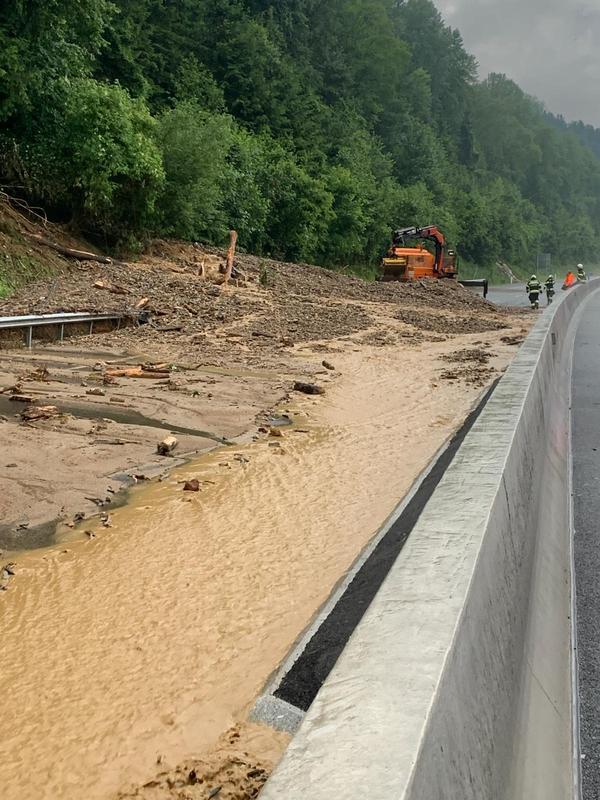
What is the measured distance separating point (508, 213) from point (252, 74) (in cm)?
4595

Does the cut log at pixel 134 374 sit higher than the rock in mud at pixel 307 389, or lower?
lower

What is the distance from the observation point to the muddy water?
3160 mm

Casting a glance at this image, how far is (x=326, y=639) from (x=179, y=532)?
2.10m

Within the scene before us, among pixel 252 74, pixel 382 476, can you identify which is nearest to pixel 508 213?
pixel 252 74

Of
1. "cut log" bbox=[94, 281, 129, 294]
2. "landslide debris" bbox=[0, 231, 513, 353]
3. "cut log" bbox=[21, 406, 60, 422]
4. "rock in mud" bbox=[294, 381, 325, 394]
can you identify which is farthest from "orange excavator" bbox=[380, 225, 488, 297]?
"cut log" bbox=[21, 406, 60, 422]

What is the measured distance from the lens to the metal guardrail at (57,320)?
12.7 metres

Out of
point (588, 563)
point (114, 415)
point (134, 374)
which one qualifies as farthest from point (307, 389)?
point (588, 563)

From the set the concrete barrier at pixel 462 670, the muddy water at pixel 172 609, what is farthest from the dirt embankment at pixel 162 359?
the concrete barrier at pixel 462 670

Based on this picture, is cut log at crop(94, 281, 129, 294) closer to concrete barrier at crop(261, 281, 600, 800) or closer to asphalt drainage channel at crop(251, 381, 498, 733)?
asphalt drainage channel at crop(251, 381, 498, 733)

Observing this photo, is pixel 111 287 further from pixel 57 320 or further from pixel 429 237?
pixel 429 237

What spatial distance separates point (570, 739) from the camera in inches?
113

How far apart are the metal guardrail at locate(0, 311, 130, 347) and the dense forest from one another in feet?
26.9

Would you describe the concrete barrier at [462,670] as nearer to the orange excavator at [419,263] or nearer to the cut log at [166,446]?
the cut log at [166,446]

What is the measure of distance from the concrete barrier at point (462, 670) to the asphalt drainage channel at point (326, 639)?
19.7 inches
